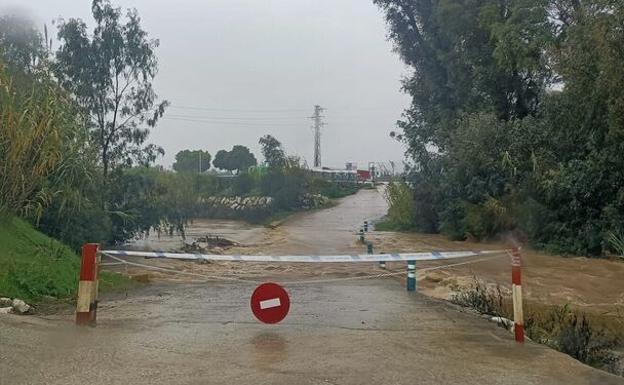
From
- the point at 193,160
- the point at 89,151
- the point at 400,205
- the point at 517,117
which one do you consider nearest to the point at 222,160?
the point at 193,160

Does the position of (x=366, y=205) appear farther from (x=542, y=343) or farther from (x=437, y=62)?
(x=542, y=343)

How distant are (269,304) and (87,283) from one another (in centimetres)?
198

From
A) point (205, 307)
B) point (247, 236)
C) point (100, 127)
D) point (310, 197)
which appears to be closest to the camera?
point (205, 307)

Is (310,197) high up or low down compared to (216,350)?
up

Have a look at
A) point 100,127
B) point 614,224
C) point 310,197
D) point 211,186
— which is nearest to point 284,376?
point 614,224

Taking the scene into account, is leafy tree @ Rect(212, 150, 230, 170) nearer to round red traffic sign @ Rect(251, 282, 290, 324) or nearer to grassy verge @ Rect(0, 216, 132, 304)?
grassy verge @ Rect(0, 216, 132, 304)

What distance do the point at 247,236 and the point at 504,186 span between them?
17825 mm

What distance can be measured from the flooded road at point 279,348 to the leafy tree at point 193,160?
90.8 metres

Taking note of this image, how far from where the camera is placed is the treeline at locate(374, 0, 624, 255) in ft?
72.0

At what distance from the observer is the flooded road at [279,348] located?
527 cm

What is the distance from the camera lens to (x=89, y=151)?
52.2 feet

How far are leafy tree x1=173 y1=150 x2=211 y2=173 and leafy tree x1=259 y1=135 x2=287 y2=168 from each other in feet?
112

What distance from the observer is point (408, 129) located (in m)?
37.3

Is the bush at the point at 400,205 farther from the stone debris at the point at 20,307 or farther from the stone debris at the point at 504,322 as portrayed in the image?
the stone debris at the point at 20,307
